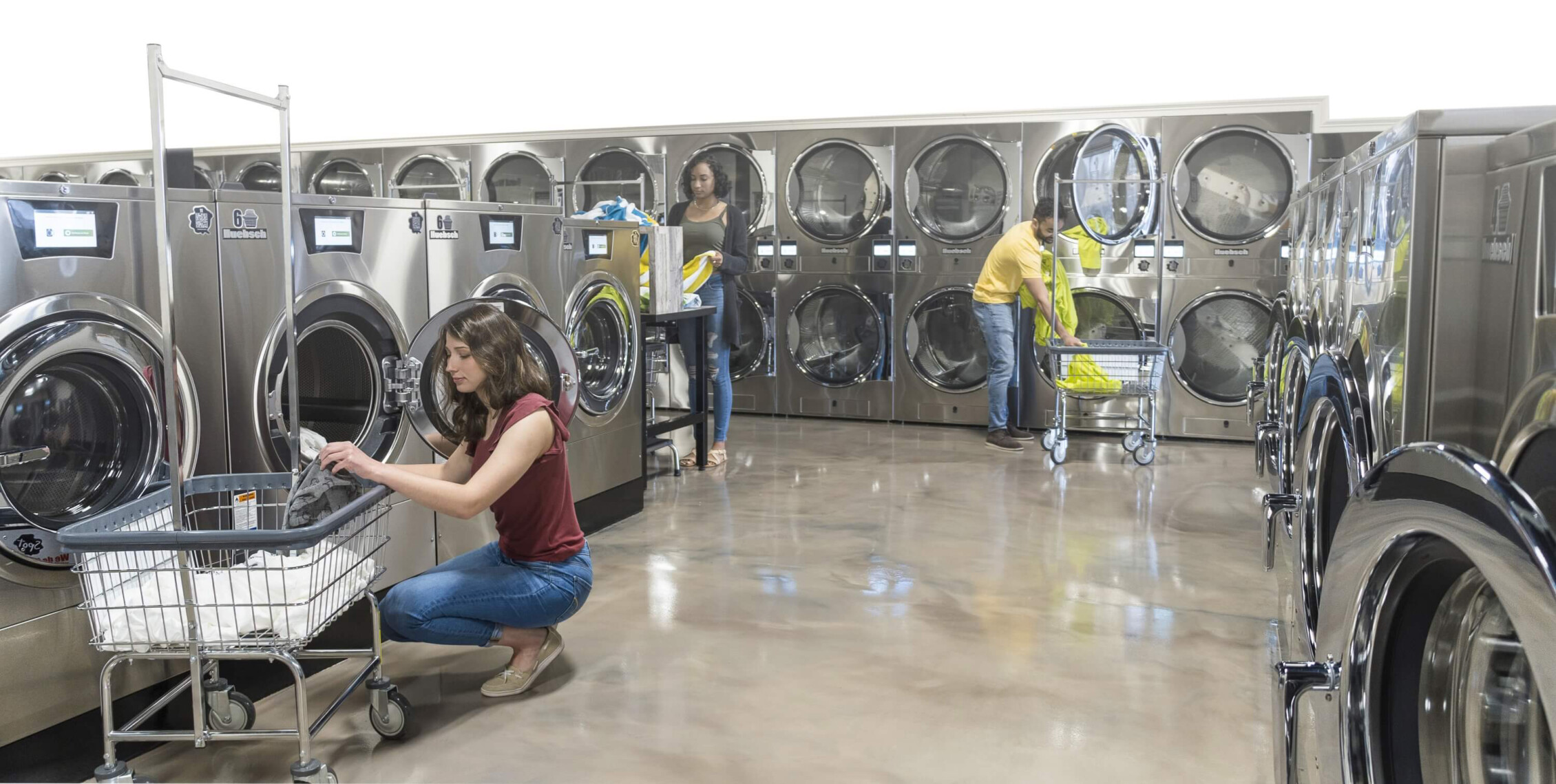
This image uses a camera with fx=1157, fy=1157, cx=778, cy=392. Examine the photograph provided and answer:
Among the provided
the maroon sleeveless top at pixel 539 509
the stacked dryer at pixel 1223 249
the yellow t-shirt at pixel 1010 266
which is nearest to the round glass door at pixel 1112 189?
the stacked dryer at pixel 1223 249

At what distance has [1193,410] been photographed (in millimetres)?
6516

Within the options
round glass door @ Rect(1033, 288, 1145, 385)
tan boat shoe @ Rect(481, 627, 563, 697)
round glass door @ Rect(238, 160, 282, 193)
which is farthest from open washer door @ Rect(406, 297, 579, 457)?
round glass door @ Rect(238, 160, 282, 193)

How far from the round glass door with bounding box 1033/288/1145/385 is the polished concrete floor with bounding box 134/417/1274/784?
5.29 feet

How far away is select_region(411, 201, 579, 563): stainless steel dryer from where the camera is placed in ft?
11.0

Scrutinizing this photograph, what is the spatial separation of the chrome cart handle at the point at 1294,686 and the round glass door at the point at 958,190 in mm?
5414

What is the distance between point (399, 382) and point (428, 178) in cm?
547

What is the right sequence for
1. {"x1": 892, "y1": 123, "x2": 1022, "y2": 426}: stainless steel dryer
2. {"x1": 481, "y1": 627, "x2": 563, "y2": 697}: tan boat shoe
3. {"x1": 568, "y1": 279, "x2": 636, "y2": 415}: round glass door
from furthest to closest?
{"x1": 892, "y1": 123, "x2": 1022, "y2": 426}: stainless steel dryer < {"x1": 568, "y1": 279, "x2": 636, "y2": 415}: round glass door < {"x1": 481, "y1": 627, "x2": 563, "y2": 697}: tan boat shoe

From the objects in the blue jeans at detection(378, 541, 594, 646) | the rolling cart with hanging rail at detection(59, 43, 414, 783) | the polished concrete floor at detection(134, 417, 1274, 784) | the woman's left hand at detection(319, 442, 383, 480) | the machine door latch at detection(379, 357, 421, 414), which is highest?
the machine door latch at detection(379, 357, 421, 414)

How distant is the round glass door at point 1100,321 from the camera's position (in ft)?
21.4

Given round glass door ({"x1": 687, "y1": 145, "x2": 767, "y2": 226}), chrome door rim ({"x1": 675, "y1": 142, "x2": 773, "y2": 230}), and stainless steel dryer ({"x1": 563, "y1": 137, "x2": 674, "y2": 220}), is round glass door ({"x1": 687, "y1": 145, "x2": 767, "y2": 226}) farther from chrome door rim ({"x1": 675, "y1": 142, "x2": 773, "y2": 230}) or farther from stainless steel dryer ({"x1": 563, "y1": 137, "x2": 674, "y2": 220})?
stainless steel dryer ({"x1": 563, "y1": 137, "x2": 674, "y2": 220})

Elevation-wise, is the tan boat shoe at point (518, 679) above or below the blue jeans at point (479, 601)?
below

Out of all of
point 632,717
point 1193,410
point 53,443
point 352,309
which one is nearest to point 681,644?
point 632,717

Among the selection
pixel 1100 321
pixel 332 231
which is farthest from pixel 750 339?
pixel 332 231

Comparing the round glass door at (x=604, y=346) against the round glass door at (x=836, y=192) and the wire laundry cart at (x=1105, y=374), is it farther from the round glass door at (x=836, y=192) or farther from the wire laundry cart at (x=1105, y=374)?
the round glass door at (x=836, y=192)
